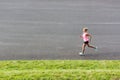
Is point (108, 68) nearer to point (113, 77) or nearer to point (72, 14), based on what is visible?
point (113, 77)

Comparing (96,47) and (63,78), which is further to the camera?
(96,47)

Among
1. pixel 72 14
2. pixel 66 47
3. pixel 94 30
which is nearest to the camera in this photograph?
pixel 66 47

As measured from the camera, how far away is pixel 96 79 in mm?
9531

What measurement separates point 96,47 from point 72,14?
→ 504 centimetres

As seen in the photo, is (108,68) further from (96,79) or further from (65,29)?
(65,29)

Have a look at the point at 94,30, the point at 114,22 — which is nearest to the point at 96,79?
the point at 94,30

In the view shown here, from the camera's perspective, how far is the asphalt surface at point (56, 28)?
1382cm

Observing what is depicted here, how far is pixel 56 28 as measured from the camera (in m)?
16.8

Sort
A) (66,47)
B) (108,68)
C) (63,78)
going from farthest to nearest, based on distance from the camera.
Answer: (66,47) < (108,68) < (63,78)

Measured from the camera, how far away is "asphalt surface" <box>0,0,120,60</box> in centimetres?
1382

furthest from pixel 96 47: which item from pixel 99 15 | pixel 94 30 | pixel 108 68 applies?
pixel 99 15

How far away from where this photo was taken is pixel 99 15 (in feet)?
62.7

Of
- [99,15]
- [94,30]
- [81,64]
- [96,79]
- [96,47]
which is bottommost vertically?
[96,79]

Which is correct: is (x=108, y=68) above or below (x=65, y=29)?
below
